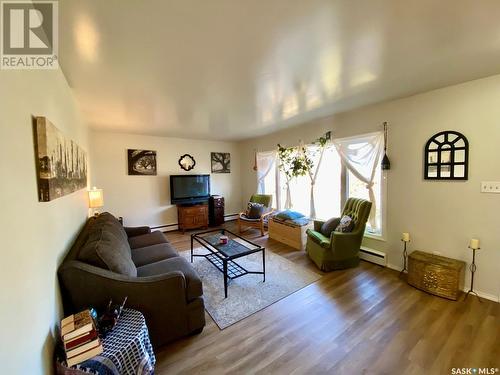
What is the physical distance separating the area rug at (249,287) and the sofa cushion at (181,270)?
17.8 inches

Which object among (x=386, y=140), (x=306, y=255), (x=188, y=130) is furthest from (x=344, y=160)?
(x=188, y=130)

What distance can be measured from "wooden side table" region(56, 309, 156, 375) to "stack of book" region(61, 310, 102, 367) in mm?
34

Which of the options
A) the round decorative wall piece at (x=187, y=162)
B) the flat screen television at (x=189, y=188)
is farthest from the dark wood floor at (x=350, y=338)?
the round decorative wall piece at (x=187, y=162)

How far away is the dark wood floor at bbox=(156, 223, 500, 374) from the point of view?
1.60m

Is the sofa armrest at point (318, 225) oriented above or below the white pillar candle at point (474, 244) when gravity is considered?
below

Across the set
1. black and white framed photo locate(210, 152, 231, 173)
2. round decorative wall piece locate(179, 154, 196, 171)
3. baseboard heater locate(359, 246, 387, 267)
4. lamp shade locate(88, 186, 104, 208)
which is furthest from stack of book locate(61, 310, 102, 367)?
black and white framed photo locate(210, 152, 231, 173)

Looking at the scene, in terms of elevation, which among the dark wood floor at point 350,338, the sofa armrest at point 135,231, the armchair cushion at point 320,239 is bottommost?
the dark wood floor at point 350,338

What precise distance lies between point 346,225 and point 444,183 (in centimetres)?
125

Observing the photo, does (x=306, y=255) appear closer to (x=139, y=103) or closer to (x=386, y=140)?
(x=386, y=140)

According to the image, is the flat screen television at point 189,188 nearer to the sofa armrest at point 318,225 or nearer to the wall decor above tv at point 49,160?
the sofa armrest at point 318,225

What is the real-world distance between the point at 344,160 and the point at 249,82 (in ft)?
7.08

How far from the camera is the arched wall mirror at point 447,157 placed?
2439 mm

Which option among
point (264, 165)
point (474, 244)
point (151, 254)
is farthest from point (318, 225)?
point (151, 254)

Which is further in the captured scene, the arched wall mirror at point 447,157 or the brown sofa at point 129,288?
the arched wall mirror at point 447,157
